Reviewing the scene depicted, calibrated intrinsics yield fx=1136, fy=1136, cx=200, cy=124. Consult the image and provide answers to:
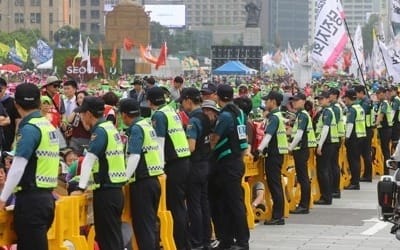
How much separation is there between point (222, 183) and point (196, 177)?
0.57 metres

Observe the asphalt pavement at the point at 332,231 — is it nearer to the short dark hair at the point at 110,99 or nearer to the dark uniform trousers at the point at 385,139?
the short dark hair at the point at 110,99

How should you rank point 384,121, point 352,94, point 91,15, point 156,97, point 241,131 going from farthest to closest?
point 91,15 < point 384,121 < point 352,94 < point 241,131 < point 156,97

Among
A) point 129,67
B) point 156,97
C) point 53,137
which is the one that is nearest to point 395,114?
point 156,97

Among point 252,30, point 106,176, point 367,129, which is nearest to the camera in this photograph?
point 106,176

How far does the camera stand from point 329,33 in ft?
87.9

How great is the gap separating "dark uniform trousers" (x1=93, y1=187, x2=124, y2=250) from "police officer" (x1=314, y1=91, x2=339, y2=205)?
25.7 ft

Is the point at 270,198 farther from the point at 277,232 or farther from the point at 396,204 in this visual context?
the point at 396,204

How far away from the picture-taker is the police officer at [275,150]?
623 inches

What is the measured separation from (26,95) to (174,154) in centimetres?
308

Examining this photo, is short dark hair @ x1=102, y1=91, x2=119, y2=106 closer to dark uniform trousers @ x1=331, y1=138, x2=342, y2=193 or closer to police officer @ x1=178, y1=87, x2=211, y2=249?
police officer @ x1=178, y1=87, x2=211, y2=249

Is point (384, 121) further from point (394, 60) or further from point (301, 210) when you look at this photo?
point (301, 210)

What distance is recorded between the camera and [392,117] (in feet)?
77.4

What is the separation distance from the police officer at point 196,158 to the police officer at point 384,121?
10.4 meters

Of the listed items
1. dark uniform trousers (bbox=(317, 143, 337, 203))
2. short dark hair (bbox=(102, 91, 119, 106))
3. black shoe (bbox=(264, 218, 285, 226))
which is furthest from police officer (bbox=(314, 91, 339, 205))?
short dark hair (bbox=(102, 91, 119, 106))
